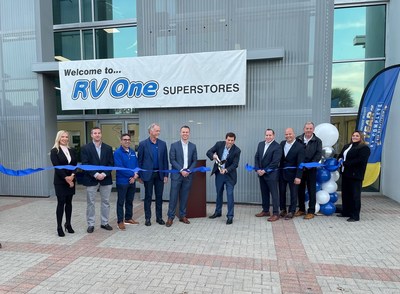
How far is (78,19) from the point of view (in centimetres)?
978

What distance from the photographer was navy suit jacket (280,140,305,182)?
5773 millimetres

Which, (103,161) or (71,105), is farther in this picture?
(71,105)

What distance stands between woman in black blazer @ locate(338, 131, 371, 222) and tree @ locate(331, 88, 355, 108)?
304 centimetres

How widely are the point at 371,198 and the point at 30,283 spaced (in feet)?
27.0

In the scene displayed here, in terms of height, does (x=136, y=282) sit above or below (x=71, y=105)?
below

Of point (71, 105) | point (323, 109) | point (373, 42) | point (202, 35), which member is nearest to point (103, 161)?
point (71, 105)

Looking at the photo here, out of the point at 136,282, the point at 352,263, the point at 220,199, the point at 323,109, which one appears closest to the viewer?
the point at 136,282

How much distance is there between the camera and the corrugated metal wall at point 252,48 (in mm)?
6805

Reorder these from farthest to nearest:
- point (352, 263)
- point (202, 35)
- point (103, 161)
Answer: point (202, 35) → point (103, 161) → point (352, 263)

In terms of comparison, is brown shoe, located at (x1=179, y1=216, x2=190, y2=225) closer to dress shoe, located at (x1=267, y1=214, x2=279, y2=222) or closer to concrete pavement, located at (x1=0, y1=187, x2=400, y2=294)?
concrete pavement, located at (x1=0, y1=187, x2=400, y2=294)

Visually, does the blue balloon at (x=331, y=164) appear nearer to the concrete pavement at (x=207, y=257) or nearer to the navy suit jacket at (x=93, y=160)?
the concrete pavement at (x=207, y=257)

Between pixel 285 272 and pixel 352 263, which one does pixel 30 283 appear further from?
pixel 352 263

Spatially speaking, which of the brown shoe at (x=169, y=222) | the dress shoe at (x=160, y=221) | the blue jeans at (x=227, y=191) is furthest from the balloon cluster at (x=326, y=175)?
the dress shoe at (x=160, y=221)

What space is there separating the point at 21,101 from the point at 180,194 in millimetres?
5799
